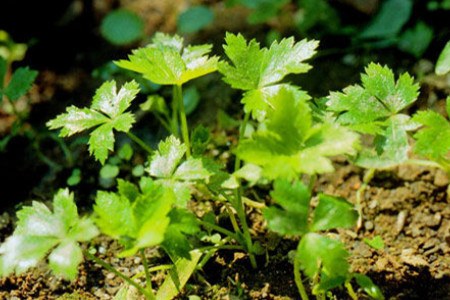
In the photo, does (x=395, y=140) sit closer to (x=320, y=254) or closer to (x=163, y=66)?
(x=320, y=254)

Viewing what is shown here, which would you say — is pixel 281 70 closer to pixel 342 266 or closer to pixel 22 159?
pixel 342 266

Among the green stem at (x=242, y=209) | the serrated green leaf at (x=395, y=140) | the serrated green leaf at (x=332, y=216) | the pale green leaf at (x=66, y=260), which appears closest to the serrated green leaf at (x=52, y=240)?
the pale green leaf at (x=66, y=260)

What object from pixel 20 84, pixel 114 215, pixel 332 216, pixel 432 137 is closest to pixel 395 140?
pixel 432 137

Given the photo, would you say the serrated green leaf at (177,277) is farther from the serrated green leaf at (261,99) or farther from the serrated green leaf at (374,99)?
the serrated green leaf at (374,99)

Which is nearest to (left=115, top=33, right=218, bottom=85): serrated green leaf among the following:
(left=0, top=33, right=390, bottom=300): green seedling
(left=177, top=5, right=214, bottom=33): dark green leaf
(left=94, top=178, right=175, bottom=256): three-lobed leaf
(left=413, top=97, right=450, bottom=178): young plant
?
(left=0, top=33, right=390, bottom=300): green seedling

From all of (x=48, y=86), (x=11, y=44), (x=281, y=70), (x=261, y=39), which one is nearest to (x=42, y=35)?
(x=11, y=44)
